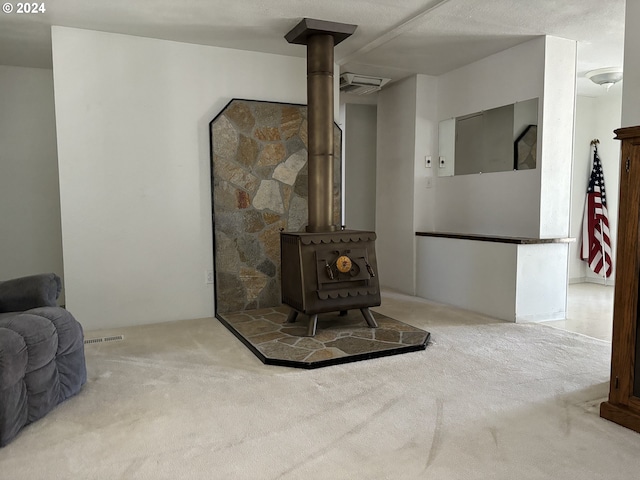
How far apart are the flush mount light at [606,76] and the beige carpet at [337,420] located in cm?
289

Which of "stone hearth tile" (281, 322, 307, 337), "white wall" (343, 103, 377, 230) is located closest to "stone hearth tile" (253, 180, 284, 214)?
"stone hearth tile" (281, 322, 307, 337)

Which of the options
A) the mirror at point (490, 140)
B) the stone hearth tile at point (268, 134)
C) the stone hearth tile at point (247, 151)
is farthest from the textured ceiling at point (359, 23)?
the stone hearth tile at point (247, 151)

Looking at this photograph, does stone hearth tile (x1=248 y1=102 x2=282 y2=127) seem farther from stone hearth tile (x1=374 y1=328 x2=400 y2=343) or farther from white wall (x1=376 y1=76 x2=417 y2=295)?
stone hearth tile (x1=374 y1=328 x2=400 y2=343)

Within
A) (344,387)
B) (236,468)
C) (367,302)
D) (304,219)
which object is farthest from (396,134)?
(236,468)

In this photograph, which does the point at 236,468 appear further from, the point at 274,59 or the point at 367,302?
the point at 274,59

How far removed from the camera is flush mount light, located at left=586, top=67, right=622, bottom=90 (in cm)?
450

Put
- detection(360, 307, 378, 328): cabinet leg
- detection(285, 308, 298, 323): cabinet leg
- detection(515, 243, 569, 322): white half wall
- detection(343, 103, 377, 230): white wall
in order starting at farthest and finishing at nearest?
detection(343, 103, 377, 230): white wall → detection(515, 243, 569, 322): white half wall → detection(285, 308, 298, 323): cabinet leg → detection(360, 307, 378, 328): cabinet leg

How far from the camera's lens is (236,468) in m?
1.72

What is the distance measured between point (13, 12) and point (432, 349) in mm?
3551

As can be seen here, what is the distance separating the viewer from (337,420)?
6.84 feet

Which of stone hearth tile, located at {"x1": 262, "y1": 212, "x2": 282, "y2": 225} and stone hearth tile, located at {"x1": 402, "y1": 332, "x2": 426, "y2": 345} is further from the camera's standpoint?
stone hearth tile, located at {"x1": 262, "y1": 212, "x2": 282, "y2": 225}

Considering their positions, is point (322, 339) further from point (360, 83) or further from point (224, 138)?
point (360, 83)

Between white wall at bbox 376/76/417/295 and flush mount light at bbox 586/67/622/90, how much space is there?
1.74 m

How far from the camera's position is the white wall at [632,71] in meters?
2.40
